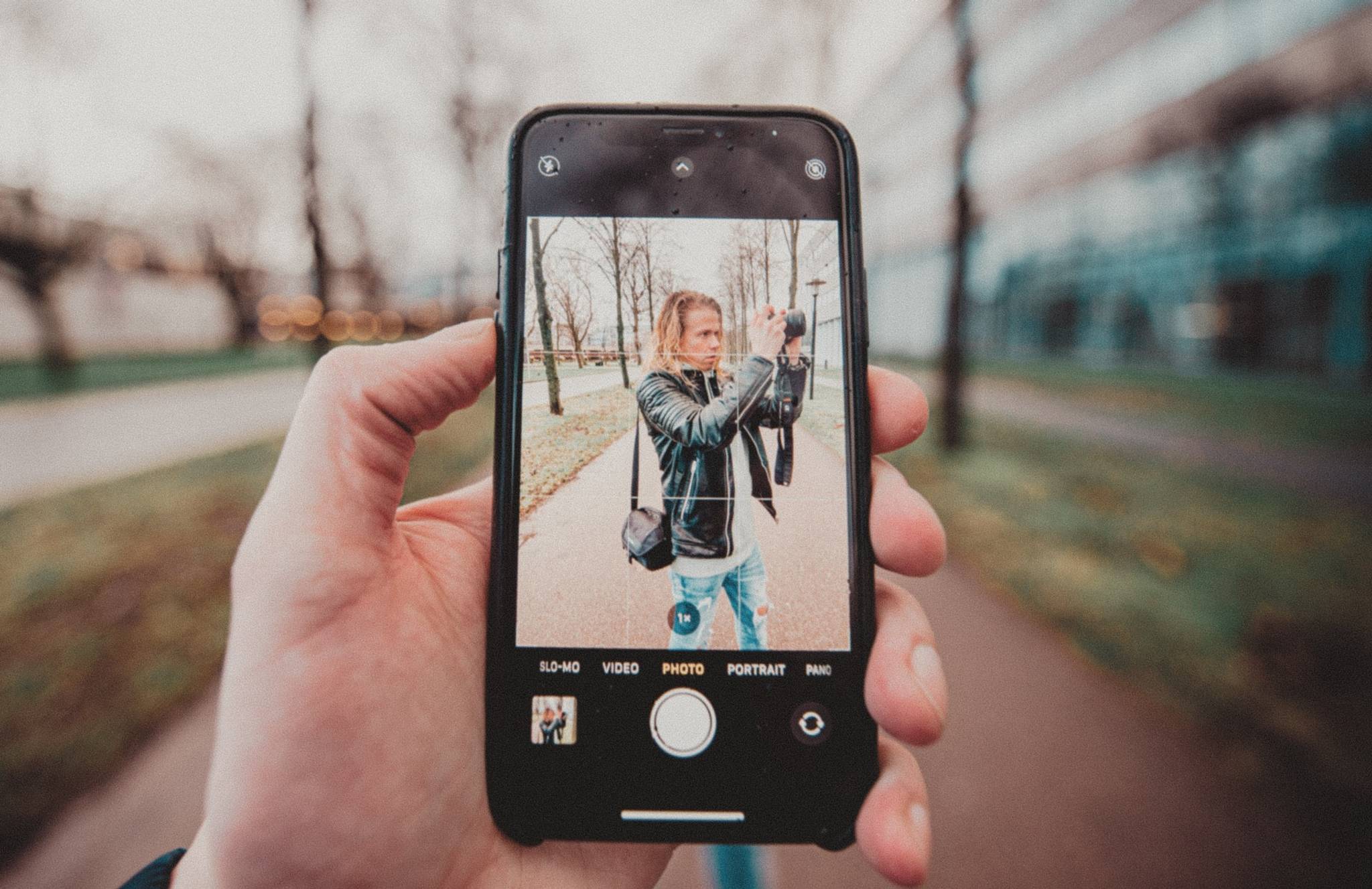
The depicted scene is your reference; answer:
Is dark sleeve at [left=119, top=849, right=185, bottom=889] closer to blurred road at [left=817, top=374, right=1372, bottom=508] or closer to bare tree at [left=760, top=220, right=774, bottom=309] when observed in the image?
bare tree at [left=760, top=220, right=774, bottom=309]

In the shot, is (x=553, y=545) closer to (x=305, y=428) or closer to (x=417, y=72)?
(x=305, y=428)

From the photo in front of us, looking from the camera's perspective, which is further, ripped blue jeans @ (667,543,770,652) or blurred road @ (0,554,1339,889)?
blurred road @ (0,554,1339,889)

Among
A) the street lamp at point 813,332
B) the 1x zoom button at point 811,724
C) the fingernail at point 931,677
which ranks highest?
the street lamp at point 813,332

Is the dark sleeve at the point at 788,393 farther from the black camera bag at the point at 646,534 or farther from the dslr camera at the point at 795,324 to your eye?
the black camera bag at the point at 646,534

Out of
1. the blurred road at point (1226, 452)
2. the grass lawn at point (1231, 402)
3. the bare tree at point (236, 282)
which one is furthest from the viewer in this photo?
the bare tree at point (236, 282)

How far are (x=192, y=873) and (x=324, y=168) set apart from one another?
800 centimetres

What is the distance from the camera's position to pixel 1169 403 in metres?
17.2

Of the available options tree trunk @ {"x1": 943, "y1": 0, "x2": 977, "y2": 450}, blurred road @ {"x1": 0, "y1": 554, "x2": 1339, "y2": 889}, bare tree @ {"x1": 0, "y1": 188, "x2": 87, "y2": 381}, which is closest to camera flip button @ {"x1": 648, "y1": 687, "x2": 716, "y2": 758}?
blurred road @ {"x1": 0, "y1": 554, "x2": 1339, "y2": 889}

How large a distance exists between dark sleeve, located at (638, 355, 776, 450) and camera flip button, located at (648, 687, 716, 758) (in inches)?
23.2

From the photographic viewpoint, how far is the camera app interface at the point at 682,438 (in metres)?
1.62

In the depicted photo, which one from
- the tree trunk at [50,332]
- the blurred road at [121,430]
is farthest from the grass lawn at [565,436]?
the tree trunk at [50,332]

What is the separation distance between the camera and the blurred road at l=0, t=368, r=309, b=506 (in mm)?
8992

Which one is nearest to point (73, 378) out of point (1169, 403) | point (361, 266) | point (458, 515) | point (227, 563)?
point (361, 266)

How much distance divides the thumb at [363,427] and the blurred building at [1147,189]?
913 cm
